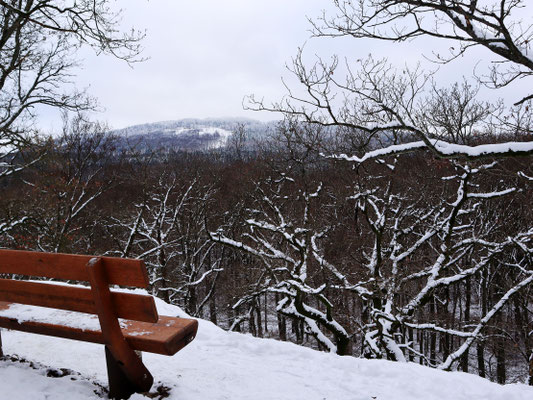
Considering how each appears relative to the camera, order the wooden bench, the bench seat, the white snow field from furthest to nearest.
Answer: the white snow field < the bench seat < the wooden bench

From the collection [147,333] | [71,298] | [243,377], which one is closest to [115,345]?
[147,333]

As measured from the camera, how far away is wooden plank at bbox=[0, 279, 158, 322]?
7.98 feet

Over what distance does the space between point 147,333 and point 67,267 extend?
735 mm

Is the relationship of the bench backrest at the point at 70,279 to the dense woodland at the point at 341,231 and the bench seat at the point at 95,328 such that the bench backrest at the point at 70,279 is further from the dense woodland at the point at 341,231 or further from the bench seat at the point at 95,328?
the dense woodland at the point at 341,231

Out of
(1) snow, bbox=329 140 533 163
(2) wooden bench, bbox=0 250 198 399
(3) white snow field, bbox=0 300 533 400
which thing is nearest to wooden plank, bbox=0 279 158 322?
(2) wooden bench, bbox=0 250 198 399

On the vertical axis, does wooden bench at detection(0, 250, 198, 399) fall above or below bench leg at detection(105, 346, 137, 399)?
above

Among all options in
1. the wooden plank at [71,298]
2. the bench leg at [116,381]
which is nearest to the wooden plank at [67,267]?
the wooden plank at [71,298]

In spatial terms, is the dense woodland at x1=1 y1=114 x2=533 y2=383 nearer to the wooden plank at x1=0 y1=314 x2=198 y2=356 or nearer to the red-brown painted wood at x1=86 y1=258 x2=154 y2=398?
the wooden plank at x1=0 y1=314 x2=198 y2=356

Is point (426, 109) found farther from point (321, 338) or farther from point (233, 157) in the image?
point (233, 157)

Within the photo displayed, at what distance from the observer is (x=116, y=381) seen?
2729 mm

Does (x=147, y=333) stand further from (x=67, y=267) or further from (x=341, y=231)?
(x=341, y=231)

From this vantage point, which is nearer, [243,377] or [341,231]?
[243,377]

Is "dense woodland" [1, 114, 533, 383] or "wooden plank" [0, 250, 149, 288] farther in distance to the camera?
"dense woodland" [1, 114, 533, 383]

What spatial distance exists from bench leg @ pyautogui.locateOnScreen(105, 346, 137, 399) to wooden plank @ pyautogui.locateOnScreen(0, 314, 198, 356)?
176 millimetres
